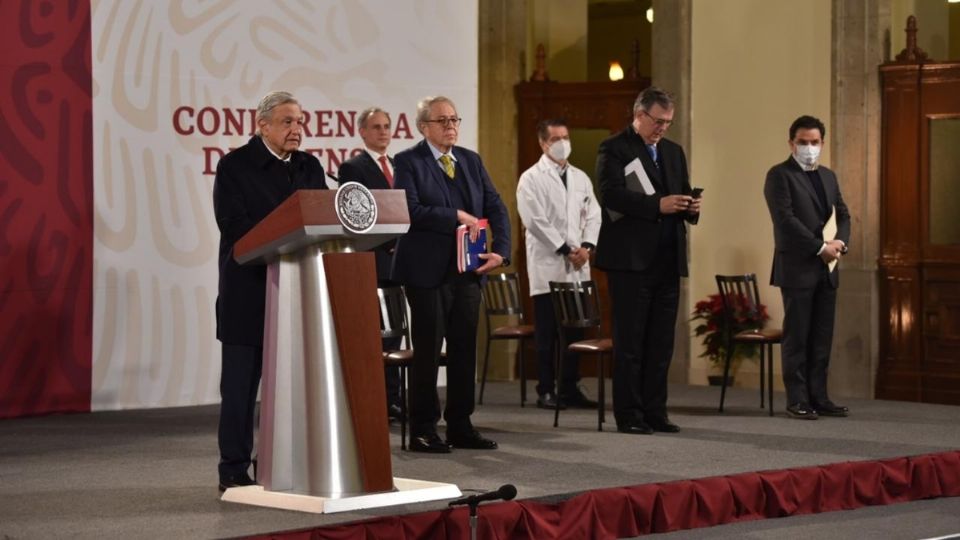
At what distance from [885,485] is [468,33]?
4.25m

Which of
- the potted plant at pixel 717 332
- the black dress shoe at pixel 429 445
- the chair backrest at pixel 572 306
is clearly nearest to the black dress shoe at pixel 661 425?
the chair backrest at pixel 572 306

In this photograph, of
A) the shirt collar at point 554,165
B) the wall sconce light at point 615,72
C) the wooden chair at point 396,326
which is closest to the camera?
the wooden chair at point 396,326

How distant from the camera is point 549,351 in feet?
28.8

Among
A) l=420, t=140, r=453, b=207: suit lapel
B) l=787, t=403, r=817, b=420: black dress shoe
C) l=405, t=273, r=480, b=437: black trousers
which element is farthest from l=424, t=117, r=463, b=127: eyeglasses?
l=787, t=403, r=817, b=420: black dress shoe

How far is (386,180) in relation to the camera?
7.74 metres

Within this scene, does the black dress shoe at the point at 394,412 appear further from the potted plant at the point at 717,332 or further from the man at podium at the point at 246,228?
the potted plant at the point at 717,332

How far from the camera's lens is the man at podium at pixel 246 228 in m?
5.52

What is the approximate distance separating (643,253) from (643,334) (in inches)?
15.6

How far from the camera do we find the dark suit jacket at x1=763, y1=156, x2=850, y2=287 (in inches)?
320

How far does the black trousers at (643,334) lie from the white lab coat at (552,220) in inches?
56.6

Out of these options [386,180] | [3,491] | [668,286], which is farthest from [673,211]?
[3,491]

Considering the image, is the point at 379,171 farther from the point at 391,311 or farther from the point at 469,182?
the point at 469,182

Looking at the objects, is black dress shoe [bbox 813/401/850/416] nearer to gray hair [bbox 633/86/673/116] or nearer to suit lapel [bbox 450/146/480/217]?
gray hair [bbox 633/86/673/116]

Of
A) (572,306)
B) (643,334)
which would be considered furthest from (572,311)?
(643,334)
